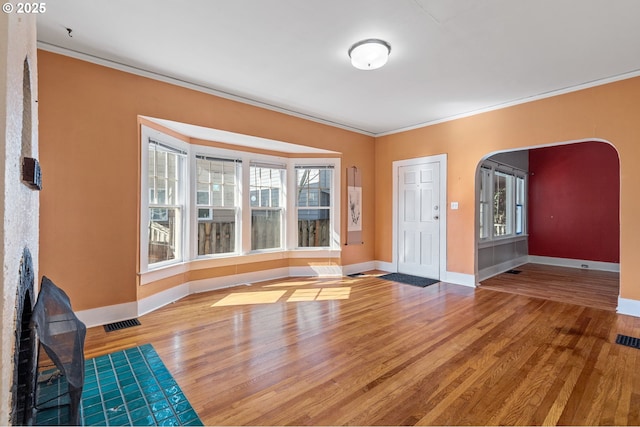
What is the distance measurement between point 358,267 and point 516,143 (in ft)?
10.9

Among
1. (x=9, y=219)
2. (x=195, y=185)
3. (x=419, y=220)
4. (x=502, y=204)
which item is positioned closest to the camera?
(x=9, y=219)

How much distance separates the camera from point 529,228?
7152 millimetres

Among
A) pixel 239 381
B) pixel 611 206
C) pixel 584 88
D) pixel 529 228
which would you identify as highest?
pixel 584 88

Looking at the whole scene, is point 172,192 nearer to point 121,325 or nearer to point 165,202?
point 165,202

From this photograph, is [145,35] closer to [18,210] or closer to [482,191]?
[18,210]

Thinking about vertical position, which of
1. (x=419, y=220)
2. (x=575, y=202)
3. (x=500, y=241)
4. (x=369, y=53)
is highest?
(x=369, y=53)

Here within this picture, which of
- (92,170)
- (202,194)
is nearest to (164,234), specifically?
(202,194)

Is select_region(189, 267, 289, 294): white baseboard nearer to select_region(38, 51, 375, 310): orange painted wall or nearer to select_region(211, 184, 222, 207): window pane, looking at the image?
select_region(38, 51, 375, 310): orange painted wall

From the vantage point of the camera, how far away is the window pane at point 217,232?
4566mm

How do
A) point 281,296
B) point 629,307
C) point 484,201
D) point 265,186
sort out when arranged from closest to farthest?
point 629,307 < point 281,296 < point 265,186 < point 484,201

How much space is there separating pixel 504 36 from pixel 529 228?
5840 mm

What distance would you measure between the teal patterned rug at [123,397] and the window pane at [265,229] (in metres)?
2.77

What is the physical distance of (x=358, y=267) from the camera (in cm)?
588

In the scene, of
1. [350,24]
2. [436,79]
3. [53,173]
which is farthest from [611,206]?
[53,173]
